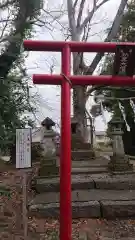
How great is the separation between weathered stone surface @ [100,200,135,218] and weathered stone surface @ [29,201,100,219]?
0.41ft

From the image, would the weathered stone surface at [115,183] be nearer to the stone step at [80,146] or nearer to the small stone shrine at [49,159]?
the small stone shrine at [49,159]

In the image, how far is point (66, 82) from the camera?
336 cm

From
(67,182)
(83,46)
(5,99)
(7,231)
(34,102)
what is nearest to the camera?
(67,182)

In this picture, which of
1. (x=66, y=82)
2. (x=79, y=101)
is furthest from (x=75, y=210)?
(x=79, y=101)

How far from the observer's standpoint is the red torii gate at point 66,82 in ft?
10.2

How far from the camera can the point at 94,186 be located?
6094 millimetres

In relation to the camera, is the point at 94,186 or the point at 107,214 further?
the point at 94,186

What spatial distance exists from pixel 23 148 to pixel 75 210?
1.67 meters

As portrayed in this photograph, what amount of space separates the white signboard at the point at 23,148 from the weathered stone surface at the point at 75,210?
4.26 feet

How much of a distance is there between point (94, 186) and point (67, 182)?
10.2 feet

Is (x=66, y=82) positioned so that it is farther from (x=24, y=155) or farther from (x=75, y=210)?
(x=75, y=210)

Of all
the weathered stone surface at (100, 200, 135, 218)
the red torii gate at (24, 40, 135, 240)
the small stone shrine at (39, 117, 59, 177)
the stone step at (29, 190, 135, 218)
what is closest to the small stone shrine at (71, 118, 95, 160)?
the small stone shrine at (39, 117, 59, 177)

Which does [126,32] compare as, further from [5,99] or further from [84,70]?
[5,99]

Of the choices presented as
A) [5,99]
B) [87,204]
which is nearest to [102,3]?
[5,99]
